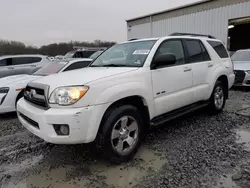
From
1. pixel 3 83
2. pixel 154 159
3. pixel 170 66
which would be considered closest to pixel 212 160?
pixel 154 159

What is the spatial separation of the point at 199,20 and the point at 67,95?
1484 centimetres

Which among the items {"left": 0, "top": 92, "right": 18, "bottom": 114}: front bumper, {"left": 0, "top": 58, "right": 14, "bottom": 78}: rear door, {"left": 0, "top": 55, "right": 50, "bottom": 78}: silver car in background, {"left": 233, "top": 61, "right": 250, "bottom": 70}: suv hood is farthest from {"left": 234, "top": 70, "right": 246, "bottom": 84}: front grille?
{"left": 0, "top": 58, "right": 14, "bottom": 78}: rear door

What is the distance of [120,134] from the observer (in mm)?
2979

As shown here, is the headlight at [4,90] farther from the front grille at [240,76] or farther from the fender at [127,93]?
the front grille at [240,76]

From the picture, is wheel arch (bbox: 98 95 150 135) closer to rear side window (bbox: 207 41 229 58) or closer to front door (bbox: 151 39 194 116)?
front door (bbox: 151 39 194 116)

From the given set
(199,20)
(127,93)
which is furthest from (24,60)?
(199,20)

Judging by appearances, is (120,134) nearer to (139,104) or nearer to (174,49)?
(139,104)

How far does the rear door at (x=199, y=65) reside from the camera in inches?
163

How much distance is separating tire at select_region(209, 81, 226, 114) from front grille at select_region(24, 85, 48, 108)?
344 cm

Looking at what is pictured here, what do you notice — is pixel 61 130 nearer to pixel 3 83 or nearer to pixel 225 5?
pixel 3 83

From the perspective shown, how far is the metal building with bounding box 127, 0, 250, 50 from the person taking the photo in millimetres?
13578

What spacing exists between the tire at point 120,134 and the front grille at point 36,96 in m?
Result: 0.80

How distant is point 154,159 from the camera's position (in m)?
3.15

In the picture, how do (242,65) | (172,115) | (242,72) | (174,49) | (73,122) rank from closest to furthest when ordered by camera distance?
(73,122) < (172,115) < (174,49) < (242,72) < (242,65)
